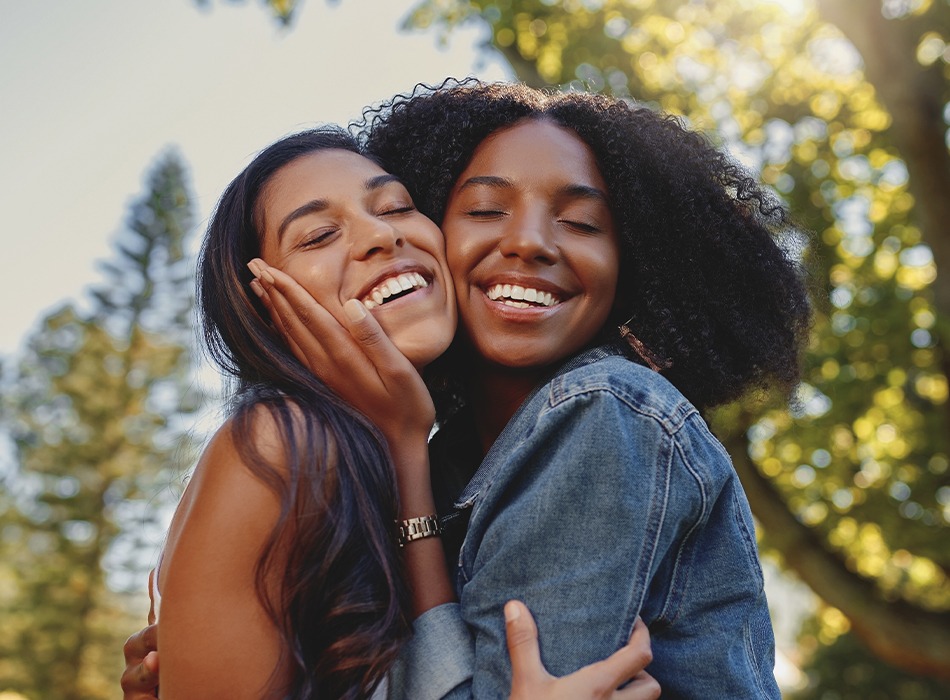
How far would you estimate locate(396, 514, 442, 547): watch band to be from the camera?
2.32m

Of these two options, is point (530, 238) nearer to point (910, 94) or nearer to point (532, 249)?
point (532, 249)

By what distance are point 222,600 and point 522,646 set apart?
0.62 metres

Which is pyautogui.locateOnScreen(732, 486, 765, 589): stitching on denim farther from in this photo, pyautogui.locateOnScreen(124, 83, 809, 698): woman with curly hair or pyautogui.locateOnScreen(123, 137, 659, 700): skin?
pyautogui.locateOnScreen(123, 137, 659, 700): skin

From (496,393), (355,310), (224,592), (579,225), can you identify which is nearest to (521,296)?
(579,225)

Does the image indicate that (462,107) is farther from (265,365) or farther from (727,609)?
(727,609)

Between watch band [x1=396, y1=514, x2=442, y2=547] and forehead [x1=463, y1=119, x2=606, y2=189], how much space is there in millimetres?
1080

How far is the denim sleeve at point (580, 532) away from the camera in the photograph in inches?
79.0

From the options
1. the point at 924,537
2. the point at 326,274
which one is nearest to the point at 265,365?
the point at 326,274

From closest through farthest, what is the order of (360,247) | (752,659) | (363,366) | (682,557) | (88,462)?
(682,557) → (752,659) → (363,366) → (360,247) → (88,462)

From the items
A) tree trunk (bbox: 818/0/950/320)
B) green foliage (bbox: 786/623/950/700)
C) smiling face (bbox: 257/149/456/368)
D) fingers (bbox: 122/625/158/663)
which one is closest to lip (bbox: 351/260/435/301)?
smiling face (bbox: 257/149/456/368)

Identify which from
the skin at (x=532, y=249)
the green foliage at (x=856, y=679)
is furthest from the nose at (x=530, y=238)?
the green foliage at (x=856, y=679)

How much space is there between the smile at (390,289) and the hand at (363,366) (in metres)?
0.12

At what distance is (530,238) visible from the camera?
277cm

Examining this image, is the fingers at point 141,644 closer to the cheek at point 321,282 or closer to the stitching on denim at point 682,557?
the cheek at point 321,282
